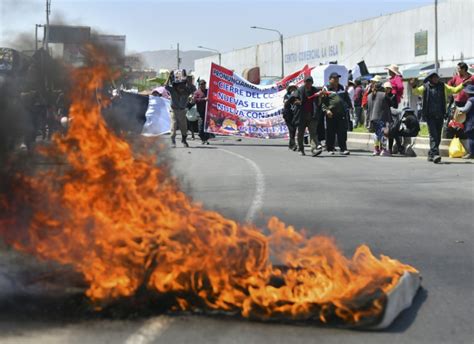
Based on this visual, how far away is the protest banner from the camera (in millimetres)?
23781

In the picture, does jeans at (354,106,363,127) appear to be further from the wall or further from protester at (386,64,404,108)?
the wall

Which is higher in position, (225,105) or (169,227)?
(225,105)

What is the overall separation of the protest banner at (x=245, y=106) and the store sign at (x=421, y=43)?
26.1 metres

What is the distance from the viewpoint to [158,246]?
4.75 m

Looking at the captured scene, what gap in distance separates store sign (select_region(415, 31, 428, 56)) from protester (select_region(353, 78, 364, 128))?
2154 centimetres

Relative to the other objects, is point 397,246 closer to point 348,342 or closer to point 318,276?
point 318,276

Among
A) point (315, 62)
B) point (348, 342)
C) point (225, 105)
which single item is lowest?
point (348, 342)

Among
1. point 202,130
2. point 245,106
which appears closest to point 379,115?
point 245,106

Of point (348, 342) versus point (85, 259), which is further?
point (85, 259)

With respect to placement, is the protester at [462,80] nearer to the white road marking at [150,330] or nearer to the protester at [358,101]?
the protester at [358,101]

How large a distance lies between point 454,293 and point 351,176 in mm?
7768

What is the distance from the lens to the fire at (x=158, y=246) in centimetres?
470

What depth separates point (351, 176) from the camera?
Result: 13.1 m

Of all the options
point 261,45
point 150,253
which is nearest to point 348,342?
point 150,253
